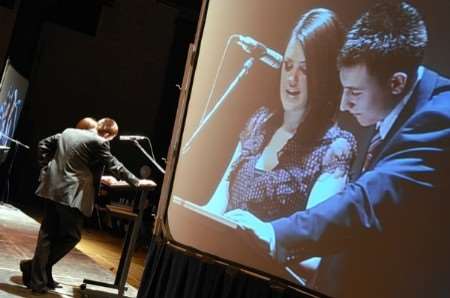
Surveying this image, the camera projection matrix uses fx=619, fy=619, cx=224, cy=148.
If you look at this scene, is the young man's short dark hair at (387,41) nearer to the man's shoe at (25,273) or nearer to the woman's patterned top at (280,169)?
the woman's patterned top at (280,169)

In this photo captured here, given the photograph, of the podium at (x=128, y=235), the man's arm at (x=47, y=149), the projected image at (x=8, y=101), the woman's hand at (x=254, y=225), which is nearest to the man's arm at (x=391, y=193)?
the woman's hand at (x=254, y=225)

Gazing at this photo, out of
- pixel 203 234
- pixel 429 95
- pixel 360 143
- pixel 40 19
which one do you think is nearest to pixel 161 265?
pixel 203 234

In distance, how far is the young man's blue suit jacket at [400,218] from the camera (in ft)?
9.04

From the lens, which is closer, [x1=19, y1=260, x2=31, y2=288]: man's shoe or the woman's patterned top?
the woman's patterned top

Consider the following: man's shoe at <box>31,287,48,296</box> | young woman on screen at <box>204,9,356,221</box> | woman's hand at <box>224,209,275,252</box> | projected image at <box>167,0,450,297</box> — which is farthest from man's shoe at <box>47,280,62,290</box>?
woman's hand at <box>224,209,275,252</box>

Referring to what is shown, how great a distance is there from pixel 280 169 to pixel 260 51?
81cm

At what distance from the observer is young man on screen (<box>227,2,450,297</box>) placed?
9.12 feet

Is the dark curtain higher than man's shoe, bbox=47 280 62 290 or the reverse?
higher

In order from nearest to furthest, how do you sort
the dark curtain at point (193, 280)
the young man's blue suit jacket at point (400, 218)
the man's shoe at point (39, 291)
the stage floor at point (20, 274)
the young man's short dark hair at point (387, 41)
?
the young man's blue suit jacket at point (400, 218) < the young man's short dark hair at point (387, 41) < the dark curtain at point (193, 280) < the man's shoe at point (39, 291) < the stage floor at point (20, 274)

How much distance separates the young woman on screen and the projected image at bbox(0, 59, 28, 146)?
232 inches

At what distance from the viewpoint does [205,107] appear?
4.14 meters

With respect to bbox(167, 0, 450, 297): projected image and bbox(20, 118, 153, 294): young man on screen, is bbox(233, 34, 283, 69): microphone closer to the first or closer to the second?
bbox(167, 0, 450, 297): projected image

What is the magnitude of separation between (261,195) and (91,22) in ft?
26.4

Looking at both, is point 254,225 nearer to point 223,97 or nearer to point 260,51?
point 223,97
